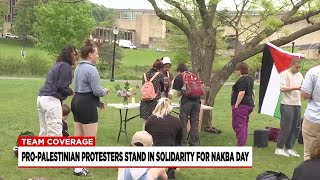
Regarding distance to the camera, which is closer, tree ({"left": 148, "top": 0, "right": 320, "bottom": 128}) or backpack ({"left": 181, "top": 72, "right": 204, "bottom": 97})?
backpack ({"left": 181, "top": 72, "right": 204, "bottom": 97})

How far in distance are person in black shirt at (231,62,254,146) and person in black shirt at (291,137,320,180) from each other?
5090mm

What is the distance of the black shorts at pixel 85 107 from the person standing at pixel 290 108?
11.1 feet

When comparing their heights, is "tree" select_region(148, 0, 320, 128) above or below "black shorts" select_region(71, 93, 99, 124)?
above

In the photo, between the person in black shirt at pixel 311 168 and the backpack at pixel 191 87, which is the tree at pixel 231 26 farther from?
the person in black shirt at pixel 311 168

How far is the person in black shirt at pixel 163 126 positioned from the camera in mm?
6715

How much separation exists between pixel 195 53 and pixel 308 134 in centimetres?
555

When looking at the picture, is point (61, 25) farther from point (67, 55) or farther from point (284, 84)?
point (67, 55)

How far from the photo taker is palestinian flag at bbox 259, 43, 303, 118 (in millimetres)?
9242

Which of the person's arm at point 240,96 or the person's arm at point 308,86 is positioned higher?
the person's arm at point 308,86

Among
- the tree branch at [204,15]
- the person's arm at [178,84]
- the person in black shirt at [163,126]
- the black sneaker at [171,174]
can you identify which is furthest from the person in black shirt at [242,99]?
the person in black shirt at [163,126]

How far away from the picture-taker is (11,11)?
100 meters

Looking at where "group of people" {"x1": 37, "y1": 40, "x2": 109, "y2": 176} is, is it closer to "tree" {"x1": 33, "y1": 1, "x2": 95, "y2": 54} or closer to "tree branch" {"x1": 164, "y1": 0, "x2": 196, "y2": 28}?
"tree branch" {"x1": 164, "y1": 0, "x2": 196, "y2": 28}

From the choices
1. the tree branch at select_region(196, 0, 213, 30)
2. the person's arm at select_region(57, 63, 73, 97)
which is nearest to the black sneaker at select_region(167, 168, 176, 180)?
the person's arm at select_region(57, 63, 73, 97)

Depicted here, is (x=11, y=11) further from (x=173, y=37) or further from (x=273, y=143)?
(x=273, y=143)
